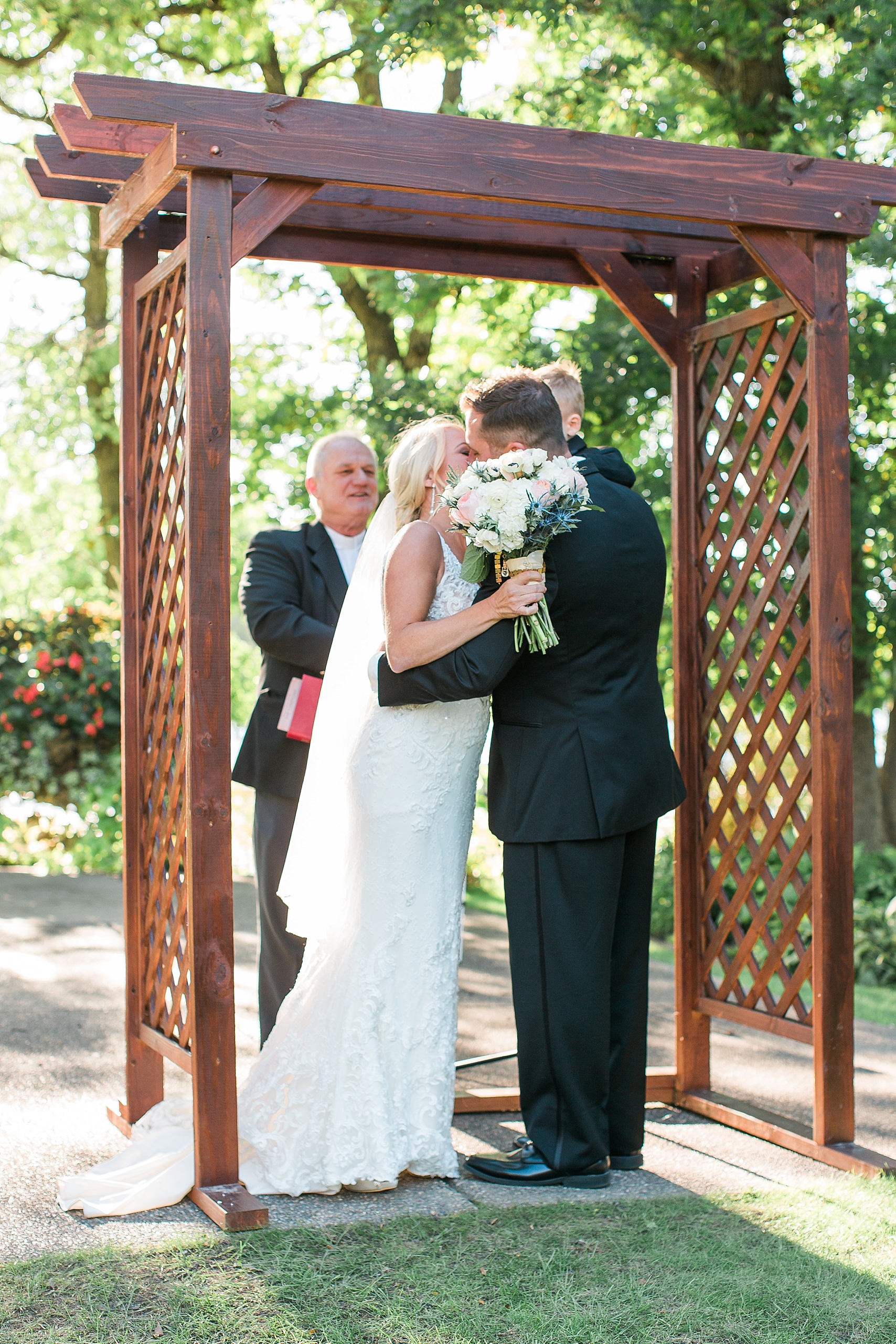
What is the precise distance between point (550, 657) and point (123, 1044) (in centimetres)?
259

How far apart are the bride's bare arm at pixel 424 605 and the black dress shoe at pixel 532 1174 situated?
136cm

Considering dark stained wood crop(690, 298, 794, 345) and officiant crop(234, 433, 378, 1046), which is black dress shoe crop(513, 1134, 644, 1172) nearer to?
officiant crop(234, 433, 378, 1046)

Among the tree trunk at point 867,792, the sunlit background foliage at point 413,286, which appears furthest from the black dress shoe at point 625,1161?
the tree trunk at point 867,792

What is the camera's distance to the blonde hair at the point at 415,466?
3.42 metres

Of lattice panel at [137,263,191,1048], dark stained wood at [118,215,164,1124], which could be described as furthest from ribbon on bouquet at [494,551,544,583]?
dark stained wood at [118,215,164,1124]

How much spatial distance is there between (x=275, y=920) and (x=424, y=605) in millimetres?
1395

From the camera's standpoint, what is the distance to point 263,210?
3.22 metres

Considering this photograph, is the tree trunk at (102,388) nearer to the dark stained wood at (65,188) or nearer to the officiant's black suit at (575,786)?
the dark stained wood at (65,188)

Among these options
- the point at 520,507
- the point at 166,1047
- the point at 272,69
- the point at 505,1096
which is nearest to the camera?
the point at 520,507

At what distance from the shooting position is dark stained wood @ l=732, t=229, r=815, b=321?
145 inches

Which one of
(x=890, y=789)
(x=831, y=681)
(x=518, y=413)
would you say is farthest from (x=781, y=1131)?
(x=890, y=789)

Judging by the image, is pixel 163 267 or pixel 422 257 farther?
pixel 422 257

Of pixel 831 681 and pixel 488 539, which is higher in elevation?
pixel 488 539

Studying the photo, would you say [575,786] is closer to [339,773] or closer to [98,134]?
[339,773]
